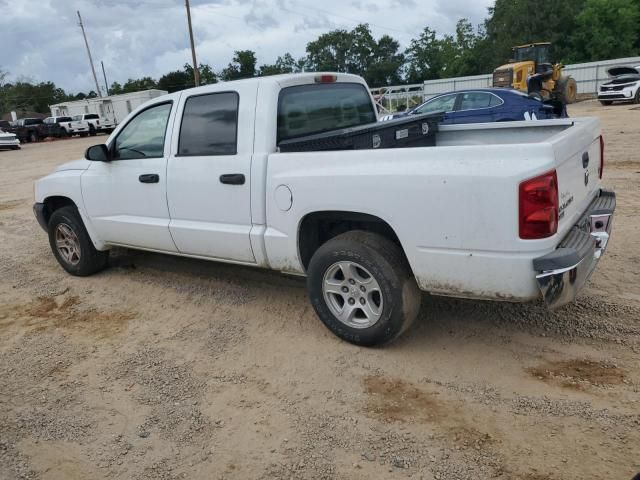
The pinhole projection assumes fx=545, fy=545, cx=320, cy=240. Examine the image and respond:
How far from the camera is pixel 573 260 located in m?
3.00

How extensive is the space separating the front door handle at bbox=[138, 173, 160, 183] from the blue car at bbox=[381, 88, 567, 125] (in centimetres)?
821

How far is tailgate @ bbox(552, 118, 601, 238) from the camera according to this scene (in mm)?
3179

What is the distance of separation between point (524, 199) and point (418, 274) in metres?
0.82

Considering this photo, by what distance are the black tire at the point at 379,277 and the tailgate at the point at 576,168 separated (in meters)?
0.99

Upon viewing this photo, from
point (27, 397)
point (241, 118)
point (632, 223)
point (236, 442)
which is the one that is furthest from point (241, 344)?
point (632, 223)

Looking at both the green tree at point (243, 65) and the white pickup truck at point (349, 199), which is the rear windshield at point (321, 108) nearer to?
the white pickup truck at point (349, 199)

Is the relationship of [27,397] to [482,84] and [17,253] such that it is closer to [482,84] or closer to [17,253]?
[17,253]

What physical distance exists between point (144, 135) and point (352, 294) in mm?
2562

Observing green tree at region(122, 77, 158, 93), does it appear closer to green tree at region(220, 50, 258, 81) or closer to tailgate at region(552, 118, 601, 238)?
green tree at region(220, 50, 258, 81)

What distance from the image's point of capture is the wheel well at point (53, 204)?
6.03m

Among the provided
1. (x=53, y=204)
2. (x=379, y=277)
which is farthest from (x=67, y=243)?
(x=379, y=277)

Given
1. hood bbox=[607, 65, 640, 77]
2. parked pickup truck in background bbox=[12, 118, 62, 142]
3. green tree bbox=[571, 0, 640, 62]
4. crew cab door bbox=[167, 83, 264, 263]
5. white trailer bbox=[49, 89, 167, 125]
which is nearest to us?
crew cab door bbox=[167, 83, 264, 263]

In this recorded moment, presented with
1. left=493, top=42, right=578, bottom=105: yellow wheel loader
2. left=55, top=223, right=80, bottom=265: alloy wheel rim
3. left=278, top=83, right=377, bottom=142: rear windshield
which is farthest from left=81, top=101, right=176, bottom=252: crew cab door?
left=493, top=42, right=578, bottom=105: yellow wheel loader

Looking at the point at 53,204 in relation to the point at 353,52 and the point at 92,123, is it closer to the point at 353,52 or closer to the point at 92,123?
the point at 92,123
